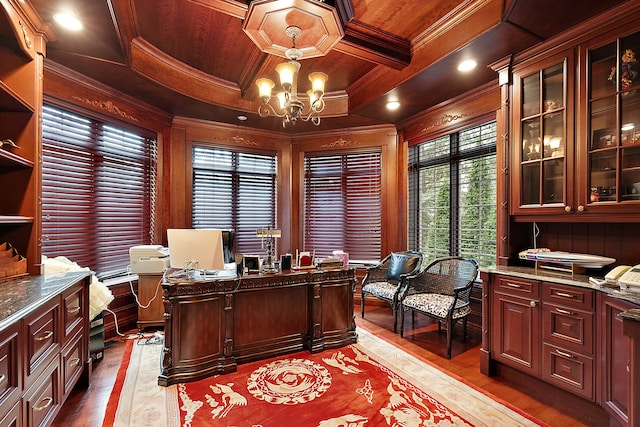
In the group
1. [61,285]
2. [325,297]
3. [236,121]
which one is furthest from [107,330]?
[236,121]

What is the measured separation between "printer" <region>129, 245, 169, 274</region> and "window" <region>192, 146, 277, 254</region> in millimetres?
1010

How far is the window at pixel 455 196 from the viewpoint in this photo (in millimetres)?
3607

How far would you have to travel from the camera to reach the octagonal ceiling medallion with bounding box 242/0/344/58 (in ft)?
7.41

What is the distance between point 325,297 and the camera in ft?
10.6

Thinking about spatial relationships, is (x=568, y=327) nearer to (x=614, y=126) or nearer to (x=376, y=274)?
(x=614, y=126)

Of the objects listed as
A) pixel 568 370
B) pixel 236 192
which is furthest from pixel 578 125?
pixel 236 192

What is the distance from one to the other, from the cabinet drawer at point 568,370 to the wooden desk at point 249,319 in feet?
5.69

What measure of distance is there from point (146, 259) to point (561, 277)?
13.5 ft

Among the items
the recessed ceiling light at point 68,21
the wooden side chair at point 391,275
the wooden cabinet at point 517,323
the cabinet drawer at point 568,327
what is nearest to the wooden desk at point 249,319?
the wooden side chair at point 391,275

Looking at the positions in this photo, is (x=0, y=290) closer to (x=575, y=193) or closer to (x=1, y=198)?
(x=1, y=198)

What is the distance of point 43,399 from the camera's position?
172cm

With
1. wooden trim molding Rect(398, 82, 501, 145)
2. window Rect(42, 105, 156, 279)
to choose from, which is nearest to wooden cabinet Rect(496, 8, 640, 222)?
wooden trim molding Rect(398, 82, 501, 145)

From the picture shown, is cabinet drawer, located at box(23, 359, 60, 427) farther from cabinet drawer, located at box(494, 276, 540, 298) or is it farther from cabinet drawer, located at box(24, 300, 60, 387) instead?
→ cabinet drawer, located at box(494, 276, 540, 298)

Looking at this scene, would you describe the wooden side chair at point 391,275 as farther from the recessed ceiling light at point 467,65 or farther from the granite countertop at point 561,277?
the recessed ceiling light at point 467,65
